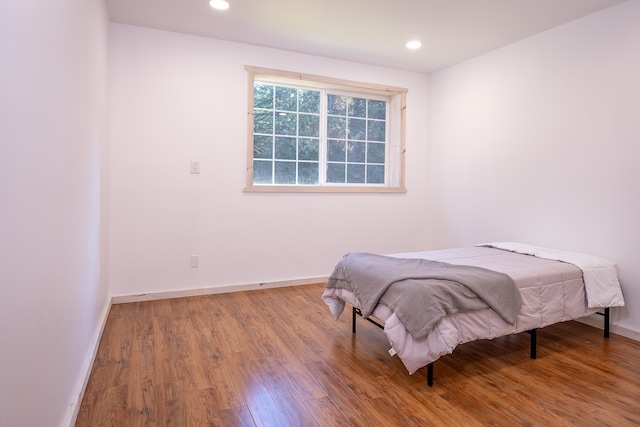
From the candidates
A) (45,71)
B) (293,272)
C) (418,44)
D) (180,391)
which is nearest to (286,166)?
(293,272)

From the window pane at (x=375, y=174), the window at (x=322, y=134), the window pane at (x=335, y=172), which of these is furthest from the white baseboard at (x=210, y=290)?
the window pane at (x=375, y=174)

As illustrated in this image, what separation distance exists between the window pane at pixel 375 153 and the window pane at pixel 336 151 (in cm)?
35

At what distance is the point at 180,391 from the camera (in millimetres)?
1997

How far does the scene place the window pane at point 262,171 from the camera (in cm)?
402

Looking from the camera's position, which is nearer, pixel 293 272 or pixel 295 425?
pixel 295 425

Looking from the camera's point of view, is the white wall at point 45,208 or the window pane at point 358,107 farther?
the window pane at point 358,107

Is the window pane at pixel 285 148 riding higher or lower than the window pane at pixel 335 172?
higher

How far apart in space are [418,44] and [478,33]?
21.6 inches

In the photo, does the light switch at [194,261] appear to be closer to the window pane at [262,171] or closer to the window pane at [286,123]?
the window pane at [262,171]

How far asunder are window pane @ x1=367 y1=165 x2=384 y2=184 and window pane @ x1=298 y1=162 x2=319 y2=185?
692 mm

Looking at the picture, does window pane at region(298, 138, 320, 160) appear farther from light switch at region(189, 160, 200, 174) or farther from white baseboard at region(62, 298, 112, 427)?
white baseboard at region(62, 298, 112, 427)

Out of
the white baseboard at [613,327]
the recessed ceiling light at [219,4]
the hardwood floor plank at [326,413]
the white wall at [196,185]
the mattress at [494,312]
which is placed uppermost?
the recessed ceiling light at [219,4]

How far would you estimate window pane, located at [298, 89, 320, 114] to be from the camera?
4234mm

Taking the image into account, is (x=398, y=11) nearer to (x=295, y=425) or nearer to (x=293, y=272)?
(x=293, y=272)
